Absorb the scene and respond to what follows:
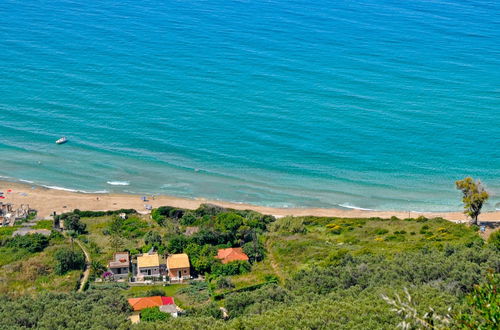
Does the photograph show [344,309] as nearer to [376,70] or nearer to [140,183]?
[140,183]

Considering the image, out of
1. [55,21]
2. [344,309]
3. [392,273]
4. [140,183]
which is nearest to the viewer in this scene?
Answer: [344,309]

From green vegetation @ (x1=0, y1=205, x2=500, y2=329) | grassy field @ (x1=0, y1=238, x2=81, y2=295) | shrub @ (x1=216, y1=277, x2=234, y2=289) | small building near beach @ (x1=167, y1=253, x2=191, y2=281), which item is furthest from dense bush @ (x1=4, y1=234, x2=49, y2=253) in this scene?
shrub @ (x1=216, y1=277, x2=234, y2=289)

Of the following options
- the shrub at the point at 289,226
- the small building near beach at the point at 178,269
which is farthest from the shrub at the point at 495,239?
the small building near beach at the point at 178,269

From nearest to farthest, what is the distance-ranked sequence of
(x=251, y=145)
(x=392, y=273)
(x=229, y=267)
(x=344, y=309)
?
(x=344, y=309) < (x=392, y=273) < (x=229, y=267) < (x=251, y=145)

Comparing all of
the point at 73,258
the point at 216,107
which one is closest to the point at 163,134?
the point at 216,107

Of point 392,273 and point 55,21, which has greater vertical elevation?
point 55,21

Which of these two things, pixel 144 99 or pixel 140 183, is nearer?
pixel 140 183

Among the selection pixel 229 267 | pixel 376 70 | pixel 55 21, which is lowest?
pixel 229 267
